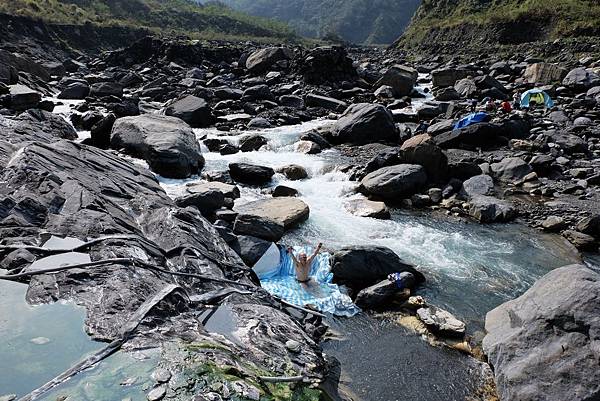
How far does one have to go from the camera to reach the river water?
4004 mm

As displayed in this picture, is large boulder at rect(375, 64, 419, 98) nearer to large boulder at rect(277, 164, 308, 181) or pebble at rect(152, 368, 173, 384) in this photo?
large boulder at rect(277, 164, 308, 181)

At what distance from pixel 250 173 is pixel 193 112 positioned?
8222 millimetres

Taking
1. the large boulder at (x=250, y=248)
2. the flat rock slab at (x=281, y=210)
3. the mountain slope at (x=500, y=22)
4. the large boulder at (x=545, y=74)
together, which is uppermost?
the mountain slope at (x=500, y=22)

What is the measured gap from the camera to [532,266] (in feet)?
34.3

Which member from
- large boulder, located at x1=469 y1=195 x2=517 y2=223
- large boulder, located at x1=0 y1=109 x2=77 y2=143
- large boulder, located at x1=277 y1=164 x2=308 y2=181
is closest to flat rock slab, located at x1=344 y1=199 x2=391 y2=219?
large boulder, located at x1=469 y1=195 x2=517 y2=223

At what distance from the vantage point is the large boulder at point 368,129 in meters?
20.0

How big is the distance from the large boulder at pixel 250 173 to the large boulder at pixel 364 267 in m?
6.32

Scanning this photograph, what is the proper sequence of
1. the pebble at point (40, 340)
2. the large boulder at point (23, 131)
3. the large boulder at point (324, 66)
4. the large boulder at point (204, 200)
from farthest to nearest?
the large boulder at point (324, 66) < the large boulder at point (204, 200) < the large boulder at point (23, 131) < the pebble at point (40, 340)

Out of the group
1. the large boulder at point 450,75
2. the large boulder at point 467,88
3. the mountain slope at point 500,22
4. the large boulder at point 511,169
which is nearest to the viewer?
the large boulder at point 511,169

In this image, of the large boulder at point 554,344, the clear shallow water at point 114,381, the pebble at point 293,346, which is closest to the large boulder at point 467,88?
the large boulder at point 554,344

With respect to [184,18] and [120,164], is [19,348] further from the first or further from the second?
[184,18]

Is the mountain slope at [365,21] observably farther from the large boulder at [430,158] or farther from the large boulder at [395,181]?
the large boulder at [395,181]

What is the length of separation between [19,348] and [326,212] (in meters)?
9.76

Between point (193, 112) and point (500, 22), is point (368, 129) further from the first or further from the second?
point (500, 22)
